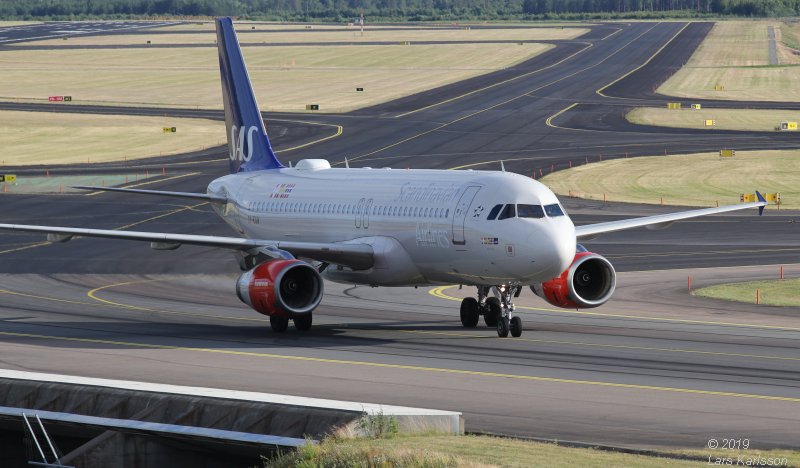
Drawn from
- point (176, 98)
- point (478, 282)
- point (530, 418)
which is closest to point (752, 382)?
point (530, 418)

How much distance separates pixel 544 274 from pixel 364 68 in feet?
523

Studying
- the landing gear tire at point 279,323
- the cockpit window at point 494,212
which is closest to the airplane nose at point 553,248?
the cockpit window at point 494,212

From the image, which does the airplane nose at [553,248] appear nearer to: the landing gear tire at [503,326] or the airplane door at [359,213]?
the landing gear tire at [503,326]

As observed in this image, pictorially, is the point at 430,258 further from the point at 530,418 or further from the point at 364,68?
the point at 364,68

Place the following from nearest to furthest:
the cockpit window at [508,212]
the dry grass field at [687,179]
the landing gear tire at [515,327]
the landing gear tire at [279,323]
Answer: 1. the cockpit window at [508,212]
2. the landing gear tire at [515,327]
3. the landing gear tire at [279,323]
4. the dry grass field at [687,179]

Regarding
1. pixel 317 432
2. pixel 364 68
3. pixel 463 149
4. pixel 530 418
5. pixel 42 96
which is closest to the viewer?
pixel 317 432

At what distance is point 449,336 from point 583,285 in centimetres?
443

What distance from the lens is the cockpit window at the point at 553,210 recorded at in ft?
129

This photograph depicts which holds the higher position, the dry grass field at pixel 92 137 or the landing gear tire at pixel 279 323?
the landing gear tire at pixel 279 323

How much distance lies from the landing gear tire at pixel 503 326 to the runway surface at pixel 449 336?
9.4 inches

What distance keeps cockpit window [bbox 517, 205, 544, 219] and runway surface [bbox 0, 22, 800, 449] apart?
148 inches

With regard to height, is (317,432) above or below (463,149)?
above

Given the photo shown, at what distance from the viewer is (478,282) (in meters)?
41.4

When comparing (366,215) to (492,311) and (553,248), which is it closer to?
(492,311)
